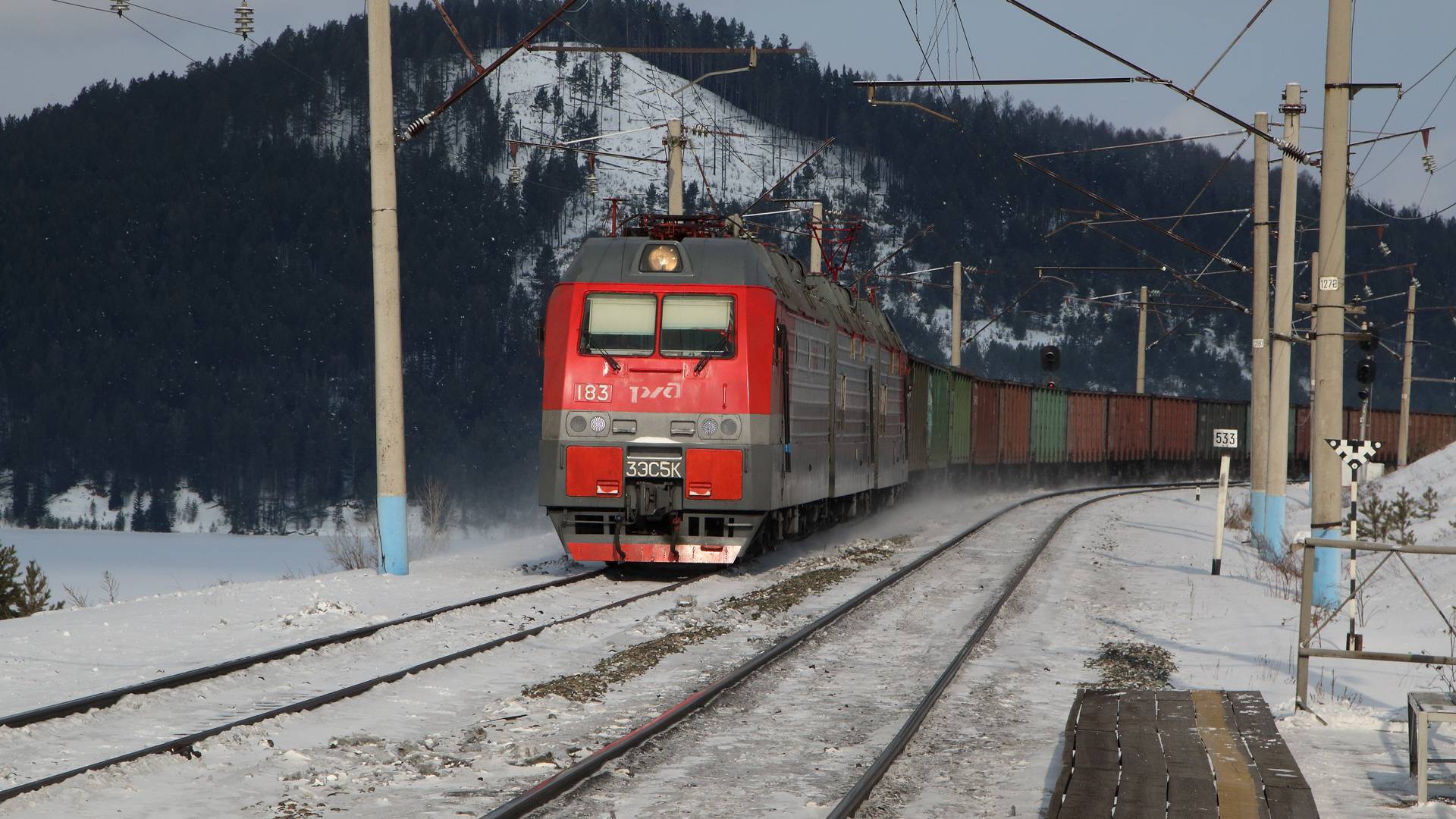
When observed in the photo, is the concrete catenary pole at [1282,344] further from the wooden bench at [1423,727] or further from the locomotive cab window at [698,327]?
the wooden bench at [1423,727]

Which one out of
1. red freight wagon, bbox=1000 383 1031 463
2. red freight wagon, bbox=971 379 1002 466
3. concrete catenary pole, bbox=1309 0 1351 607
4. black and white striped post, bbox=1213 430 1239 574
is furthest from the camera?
red freight wagon, bbox=1000 383 1031 463

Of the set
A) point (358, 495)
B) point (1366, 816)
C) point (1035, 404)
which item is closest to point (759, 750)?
point (1366, 816)

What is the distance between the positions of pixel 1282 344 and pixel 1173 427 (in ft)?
112

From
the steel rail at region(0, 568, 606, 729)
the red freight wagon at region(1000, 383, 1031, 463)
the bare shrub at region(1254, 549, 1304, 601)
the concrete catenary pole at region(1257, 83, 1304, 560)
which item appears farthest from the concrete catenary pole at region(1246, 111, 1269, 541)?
the red freight wagon at region(1000, 383, 1031, 463)

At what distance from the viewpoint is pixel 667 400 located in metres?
15.5

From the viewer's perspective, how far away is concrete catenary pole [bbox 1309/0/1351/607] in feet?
45.9

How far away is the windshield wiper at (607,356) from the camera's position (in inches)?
610

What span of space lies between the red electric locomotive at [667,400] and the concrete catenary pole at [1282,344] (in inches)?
337

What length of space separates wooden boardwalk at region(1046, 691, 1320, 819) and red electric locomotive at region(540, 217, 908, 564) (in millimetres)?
7207

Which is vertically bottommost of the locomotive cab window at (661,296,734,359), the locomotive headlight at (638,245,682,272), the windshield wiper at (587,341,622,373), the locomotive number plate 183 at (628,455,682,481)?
the locomotive number plate 183 at (628,455,682,481)

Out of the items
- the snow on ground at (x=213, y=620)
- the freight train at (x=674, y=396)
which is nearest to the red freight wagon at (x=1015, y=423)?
the snow on ground at (x=213, y=620)

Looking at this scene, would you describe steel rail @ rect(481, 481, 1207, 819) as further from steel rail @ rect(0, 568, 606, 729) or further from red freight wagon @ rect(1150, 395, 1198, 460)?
red freight wagon @ rect(1150, 395, 1198, 460)

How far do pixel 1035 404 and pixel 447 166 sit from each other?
14874 cm

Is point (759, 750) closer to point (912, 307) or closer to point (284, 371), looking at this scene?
point (284, 371)
